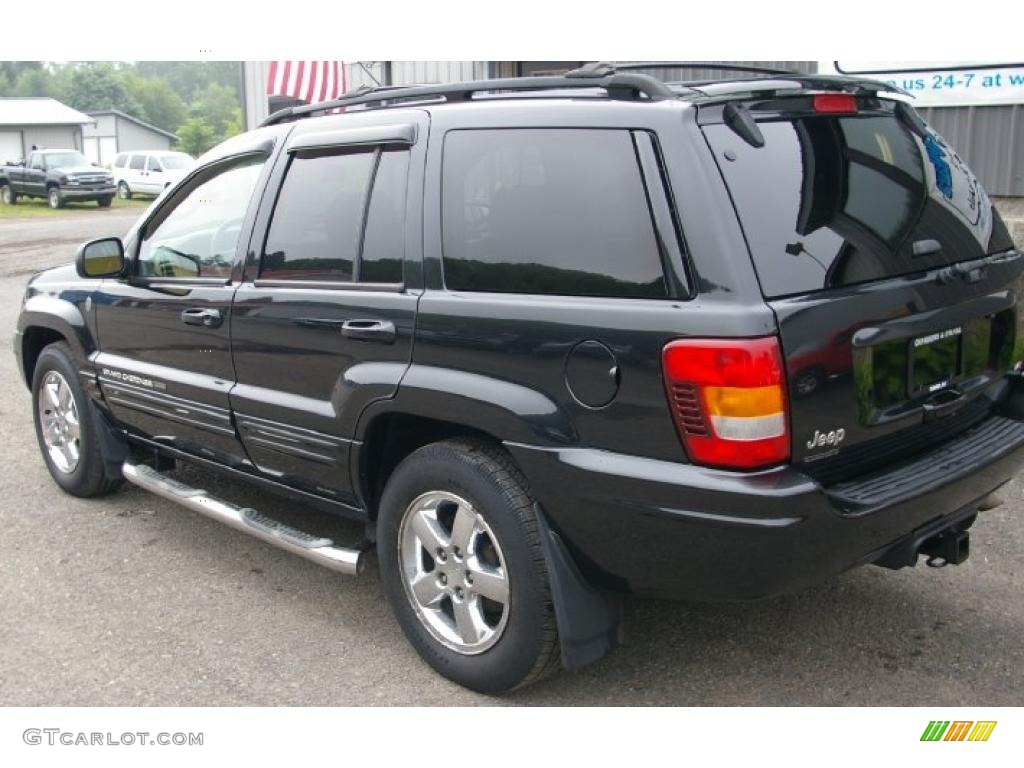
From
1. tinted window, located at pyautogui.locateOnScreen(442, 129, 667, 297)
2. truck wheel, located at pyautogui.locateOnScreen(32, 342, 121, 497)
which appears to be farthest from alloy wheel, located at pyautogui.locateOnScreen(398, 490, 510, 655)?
truck wheel, located at pyautogui.locateOnScreen(32, 342, 121, 497)

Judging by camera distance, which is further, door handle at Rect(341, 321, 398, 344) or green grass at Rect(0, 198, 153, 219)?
green grass at Rect(0, 198, 153, 219)

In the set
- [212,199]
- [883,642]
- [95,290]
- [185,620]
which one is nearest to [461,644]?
[185,620]

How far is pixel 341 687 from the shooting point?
3.55 meters

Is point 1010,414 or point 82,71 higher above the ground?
point 82,71

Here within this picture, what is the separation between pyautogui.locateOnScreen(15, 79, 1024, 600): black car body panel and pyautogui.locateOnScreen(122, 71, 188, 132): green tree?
312 feet

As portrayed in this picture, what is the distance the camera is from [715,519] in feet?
9.16

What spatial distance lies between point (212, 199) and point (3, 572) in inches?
73.0

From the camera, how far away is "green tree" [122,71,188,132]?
304 ft

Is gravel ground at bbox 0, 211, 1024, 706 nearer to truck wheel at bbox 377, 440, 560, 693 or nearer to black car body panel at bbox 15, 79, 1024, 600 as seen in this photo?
truck wheel at bbox 377, 440, 560, 693

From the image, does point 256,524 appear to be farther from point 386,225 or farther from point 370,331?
point 386,225

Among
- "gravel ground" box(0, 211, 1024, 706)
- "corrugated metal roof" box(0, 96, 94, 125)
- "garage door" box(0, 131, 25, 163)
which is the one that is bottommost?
"gravel ground" box(0, 211, 1024, 706)

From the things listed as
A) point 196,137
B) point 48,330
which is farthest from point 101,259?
point 196,137

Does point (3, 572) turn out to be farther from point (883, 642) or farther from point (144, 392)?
point (883, 642)

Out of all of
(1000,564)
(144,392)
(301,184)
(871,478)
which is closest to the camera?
(871,478)
